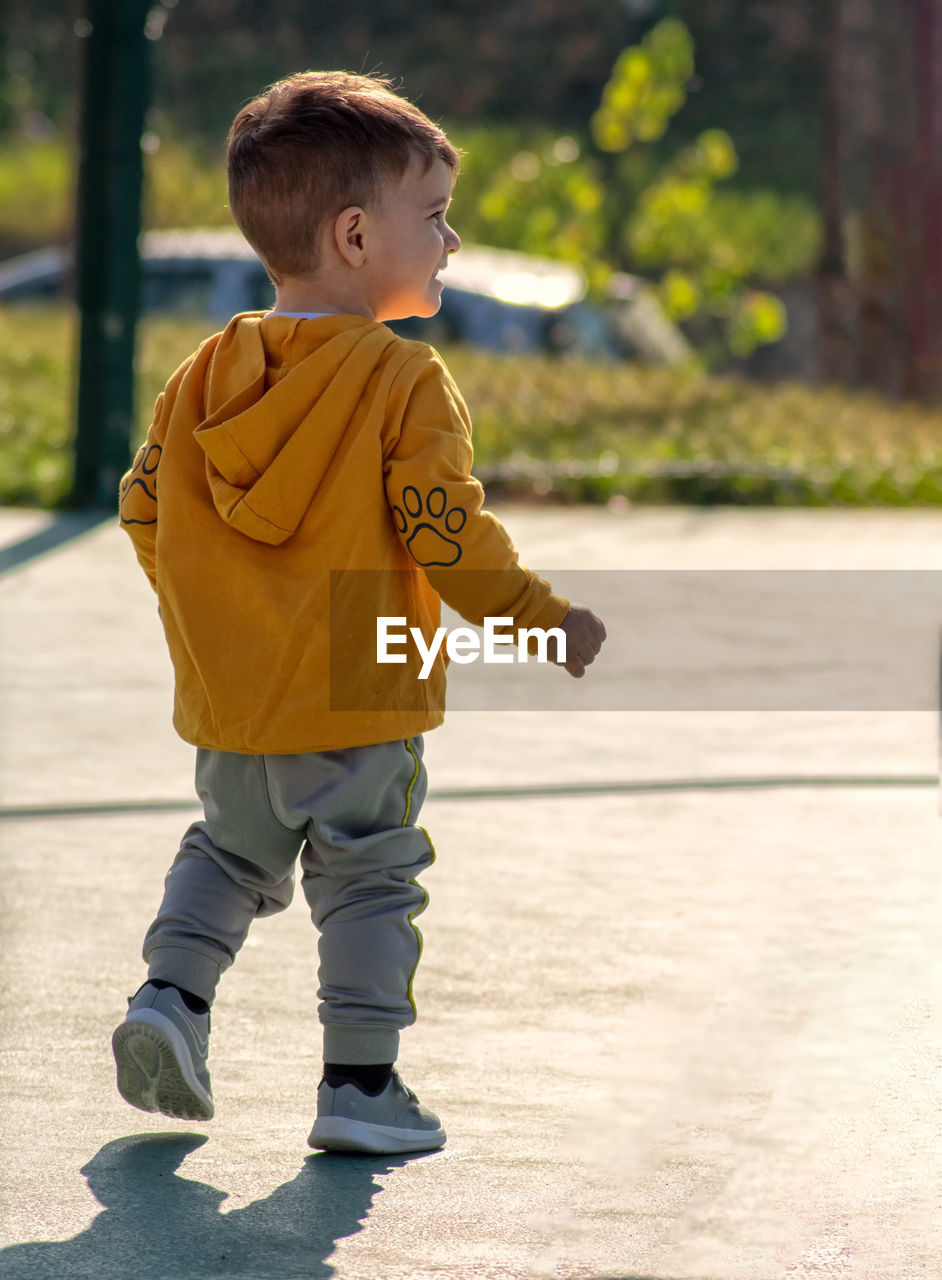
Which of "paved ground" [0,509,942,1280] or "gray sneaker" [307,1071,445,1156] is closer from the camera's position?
"paved ground" [0,509,942,1280]

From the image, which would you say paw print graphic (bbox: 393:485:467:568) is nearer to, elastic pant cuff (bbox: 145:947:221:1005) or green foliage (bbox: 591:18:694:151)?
elastic pant cuff (bbox: 145:947:221:1005)

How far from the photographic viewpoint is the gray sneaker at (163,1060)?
2324 millimetres

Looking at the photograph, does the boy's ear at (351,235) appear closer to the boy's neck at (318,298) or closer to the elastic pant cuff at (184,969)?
the boy's neck at (318,298)

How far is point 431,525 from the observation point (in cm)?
232

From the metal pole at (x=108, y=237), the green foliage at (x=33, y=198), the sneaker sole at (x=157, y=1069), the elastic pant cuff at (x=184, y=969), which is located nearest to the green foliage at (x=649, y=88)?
the metal pole at (x=108, y=237)

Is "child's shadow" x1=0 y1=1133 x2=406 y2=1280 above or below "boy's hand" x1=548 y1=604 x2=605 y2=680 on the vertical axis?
below

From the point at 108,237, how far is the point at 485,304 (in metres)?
6.21

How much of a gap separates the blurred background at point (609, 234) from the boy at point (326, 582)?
12.6 ft

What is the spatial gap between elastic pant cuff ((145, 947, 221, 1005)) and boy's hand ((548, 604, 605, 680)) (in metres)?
0.57

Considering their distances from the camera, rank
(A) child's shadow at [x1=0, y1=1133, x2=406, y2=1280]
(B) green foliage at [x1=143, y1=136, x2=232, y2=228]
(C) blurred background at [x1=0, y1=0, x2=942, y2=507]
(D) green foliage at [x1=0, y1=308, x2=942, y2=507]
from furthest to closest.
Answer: (B) green foliage at [x1=143, y1=136, x2=232, y2=228]
(C) blurred background at [x1=0, y1=0, x2=942, y2=507]
(D) green foliage at [x1=0, y1=308, x2=942, y2=507]
(A) child's shadow at [x1=0, y1=1133, x2=406, y2=1280]

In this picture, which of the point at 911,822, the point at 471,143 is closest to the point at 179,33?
the point at 471,143

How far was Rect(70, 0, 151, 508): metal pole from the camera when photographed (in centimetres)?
773

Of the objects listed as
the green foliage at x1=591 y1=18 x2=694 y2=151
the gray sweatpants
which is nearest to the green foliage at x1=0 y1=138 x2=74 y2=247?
the green foliage at x1=591 y1=18 x2=694 y2=151

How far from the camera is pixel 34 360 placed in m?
11.4
